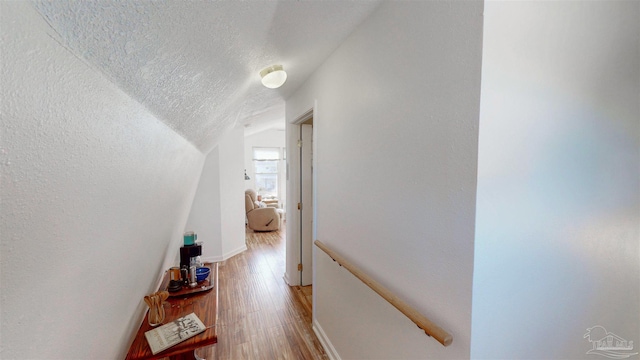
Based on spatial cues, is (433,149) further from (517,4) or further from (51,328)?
(51,328)

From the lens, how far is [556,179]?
3.10 feet

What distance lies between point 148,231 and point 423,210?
49.6 inches

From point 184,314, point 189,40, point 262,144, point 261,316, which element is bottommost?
point 261,316

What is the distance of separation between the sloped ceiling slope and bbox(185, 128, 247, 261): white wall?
2.42 metres

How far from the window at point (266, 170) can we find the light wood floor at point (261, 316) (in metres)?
4.00

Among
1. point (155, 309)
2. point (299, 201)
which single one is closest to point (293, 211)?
point (299, 201)

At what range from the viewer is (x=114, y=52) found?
1.65 ft

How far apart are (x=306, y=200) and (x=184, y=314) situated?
1695 millimetres

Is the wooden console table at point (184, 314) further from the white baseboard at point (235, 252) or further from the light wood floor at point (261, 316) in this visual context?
the white baseboard at point (235, 252)

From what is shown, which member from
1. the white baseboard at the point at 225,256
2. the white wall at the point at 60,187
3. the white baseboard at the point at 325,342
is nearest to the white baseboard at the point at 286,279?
the white baseboard at the point at 325,342

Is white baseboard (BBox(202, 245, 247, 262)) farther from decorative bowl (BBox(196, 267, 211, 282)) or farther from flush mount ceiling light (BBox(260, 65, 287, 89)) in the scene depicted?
flush mount ceiling light (BBox(260, 65, 287, 89))

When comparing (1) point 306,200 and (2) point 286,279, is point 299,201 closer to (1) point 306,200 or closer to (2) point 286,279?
(1) point 306,200

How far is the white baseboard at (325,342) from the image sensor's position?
187 centimetres

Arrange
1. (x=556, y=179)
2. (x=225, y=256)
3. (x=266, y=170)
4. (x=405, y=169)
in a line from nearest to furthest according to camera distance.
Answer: (x=556, y=179)
(x=405, y=169)
(x=225, y=256)
(x=266, y=170)
